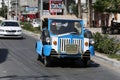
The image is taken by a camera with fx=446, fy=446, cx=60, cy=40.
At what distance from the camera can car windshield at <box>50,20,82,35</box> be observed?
1767 centimetres

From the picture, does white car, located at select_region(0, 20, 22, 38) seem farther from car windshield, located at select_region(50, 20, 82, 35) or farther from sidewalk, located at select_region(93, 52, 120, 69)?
car windshield, located at select_region(50, 20, 82, 35)

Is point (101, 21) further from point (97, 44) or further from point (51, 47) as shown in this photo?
point (51, 47)

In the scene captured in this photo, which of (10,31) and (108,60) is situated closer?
(108,60)

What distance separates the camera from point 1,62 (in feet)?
60.8

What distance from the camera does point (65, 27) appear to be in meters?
17.9

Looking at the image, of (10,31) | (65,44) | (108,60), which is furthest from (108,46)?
(10,31)

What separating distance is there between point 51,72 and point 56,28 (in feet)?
9.13

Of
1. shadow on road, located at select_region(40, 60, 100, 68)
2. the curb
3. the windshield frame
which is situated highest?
the windshield frame

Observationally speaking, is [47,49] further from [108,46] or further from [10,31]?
[10,31]

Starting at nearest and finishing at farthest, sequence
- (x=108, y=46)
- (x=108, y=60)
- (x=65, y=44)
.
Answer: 1. (x=65, y=44)
2. (x=108, y=60)
3. (x=108, y=46)

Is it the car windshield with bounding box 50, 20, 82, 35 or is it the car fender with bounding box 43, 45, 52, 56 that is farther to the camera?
the car windshield with bounding box 50, 20, 82, 35

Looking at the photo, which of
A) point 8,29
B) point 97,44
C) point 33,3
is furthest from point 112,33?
point 33,3

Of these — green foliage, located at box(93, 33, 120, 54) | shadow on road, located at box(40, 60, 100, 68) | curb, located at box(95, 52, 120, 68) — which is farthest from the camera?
green foliage, located at box(93, 33, 120, 54)

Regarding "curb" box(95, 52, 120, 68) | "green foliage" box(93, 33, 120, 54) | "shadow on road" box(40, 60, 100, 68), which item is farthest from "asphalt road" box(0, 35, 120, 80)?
"green foliage" box(93, 33, 120, 54)
